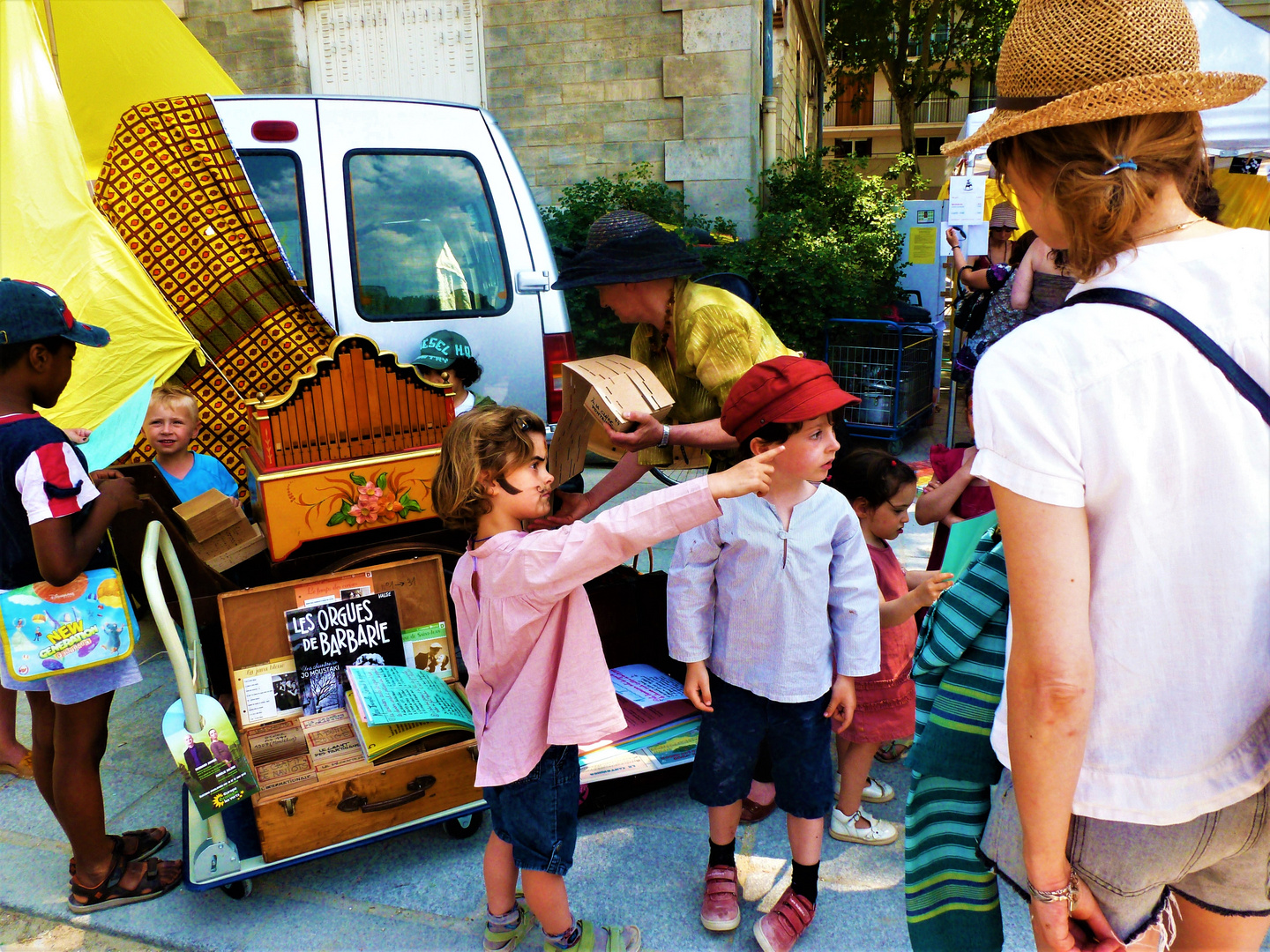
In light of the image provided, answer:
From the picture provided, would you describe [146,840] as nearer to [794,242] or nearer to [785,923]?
[785,923]

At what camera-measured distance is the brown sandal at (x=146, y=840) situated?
103 inches

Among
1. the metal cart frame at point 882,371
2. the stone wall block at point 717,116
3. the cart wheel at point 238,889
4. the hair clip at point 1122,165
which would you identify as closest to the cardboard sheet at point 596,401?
the cart wheel at point 238,889

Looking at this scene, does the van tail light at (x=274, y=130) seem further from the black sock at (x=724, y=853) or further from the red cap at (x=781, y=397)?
the black sock at (x=724, y=853)

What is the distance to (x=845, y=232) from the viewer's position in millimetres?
9719

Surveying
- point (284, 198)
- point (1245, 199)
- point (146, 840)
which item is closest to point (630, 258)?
point (284, 198)

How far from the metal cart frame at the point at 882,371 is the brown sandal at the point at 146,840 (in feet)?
19.0

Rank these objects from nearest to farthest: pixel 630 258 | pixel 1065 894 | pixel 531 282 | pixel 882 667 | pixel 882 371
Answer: pixel 1065 894 → pixel 882 667 → pixel 630 258 → pixel 531 282 → pixel 882 371

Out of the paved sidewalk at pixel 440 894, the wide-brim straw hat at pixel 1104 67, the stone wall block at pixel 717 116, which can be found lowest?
the paved sidewalk at pixel 440 894

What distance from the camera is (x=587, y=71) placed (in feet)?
32.2

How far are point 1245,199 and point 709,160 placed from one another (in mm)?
5201

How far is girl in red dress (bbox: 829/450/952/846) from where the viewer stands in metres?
2.58

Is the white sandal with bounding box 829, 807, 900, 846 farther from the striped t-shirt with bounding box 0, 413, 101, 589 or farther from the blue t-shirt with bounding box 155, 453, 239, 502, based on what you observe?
the blue t-shirt with bounding box 155, 453, 239, 502

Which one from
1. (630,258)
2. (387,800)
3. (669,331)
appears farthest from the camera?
(669,331)

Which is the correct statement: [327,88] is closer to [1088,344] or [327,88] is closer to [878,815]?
[878,815]
